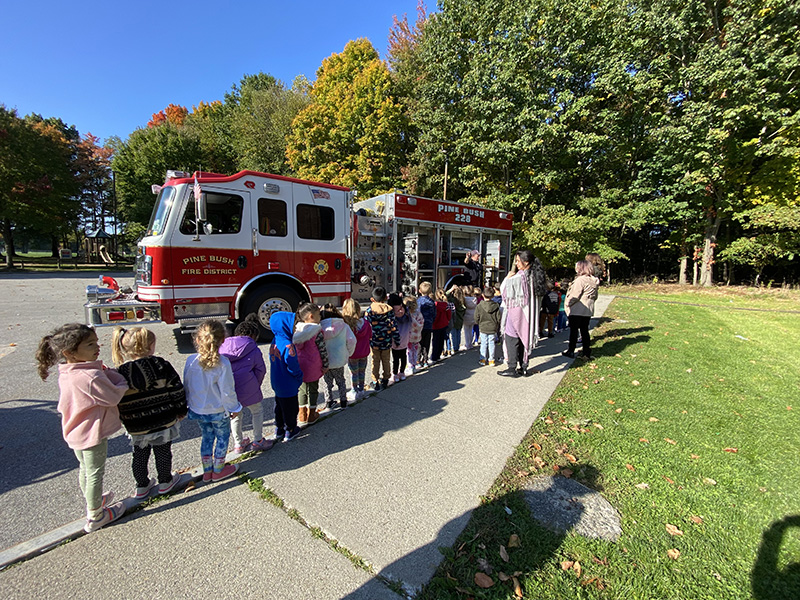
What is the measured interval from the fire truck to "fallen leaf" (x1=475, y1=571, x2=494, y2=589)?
5.50m

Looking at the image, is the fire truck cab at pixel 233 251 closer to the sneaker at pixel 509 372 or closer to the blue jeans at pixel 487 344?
the blue jeans at pixel 487 344

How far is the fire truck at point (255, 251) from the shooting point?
575 cm

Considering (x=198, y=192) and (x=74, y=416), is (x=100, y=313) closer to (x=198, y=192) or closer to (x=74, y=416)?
(x=198, y=192)

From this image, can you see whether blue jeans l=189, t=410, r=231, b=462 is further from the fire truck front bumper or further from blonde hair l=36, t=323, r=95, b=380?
the fire truck front bumper

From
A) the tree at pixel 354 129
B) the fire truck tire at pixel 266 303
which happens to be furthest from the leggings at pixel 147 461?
the tree at pixel 354 129

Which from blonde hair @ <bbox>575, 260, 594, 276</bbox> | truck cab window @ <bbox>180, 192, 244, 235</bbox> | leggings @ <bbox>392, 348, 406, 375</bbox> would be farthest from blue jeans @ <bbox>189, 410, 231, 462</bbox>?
blonde hair @ <bbox>575, 260, 594, 276</bbox>

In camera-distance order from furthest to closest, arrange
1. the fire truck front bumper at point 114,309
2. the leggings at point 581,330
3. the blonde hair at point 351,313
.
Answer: the leggings at point 581,330, the fire truck front bumper at point 114,309, the blonde hair at point 351,313

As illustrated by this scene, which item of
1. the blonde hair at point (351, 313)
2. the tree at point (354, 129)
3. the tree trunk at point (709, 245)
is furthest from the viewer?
the tree at point (354, 129)

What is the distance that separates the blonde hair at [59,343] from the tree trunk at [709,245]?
24566 mm

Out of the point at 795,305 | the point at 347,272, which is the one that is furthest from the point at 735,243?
the point at 347,272

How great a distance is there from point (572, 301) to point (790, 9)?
18.4 metres

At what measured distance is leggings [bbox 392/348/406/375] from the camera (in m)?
5.10

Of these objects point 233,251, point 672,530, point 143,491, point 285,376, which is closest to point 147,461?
point 143,491

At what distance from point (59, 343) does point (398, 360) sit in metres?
3.70
